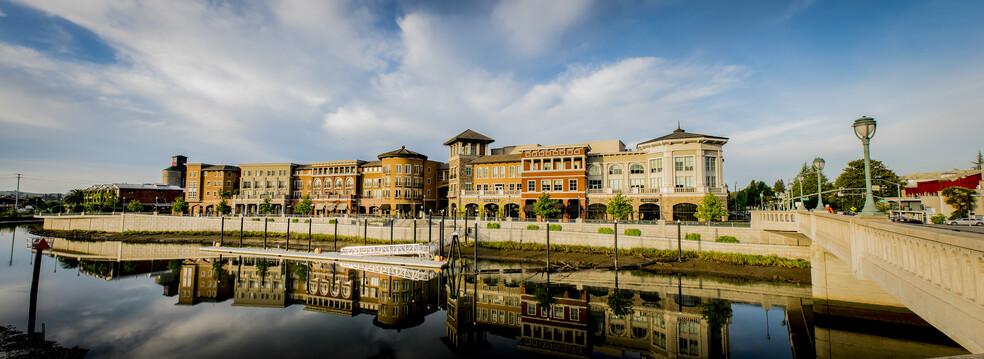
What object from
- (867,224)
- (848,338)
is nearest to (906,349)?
(848,338)

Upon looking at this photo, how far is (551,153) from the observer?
176 feet

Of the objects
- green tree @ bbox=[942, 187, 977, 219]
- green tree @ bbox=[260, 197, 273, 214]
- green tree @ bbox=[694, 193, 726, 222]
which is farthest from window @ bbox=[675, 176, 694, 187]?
green tree @ bbox=[260, 197, 273, 214]

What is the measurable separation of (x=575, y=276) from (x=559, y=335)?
471 inches

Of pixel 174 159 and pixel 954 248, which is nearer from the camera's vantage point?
pixel 954 248

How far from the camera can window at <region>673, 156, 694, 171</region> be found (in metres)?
47.7

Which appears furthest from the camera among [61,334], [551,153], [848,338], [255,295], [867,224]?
[551,153]

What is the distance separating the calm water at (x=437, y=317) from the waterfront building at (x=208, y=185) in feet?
161

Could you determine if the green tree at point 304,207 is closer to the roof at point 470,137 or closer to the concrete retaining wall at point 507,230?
the concrete retaining wall at point 507,230

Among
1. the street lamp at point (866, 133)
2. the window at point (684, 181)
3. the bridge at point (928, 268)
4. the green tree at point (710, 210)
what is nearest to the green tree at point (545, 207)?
the window at point (684, 181)

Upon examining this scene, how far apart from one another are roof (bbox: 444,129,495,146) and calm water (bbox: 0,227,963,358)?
3373cm

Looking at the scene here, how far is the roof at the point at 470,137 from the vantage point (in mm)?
63406

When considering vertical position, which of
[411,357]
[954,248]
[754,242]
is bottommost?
[411,357]

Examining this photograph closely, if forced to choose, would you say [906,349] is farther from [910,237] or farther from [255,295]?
[255,295]

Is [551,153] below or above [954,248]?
above
